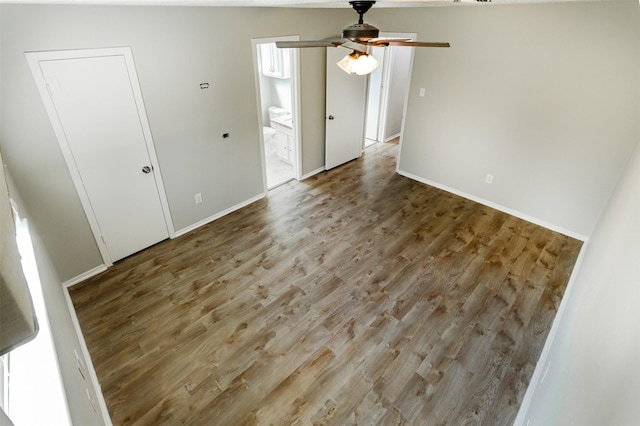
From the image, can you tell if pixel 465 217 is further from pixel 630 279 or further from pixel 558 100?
pixel 630 279

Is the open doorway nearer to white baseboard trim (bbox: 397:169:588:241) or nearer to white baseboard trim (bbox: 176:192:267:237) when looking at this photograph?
white baseboard trim (bbox: 397:169:588:241)

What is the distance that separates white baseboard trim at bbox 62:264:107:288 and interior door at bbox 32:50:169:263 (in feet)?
0.34

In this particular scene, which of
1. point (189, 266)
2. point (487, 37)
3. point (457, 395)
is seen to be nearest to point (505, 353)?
point (457, 395)

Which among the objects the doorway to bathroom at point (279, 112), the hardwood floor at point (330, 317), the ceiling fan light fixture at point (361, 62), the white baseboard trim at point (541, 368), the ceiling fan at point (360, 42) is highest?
the ceiling fan at point (360, 42)

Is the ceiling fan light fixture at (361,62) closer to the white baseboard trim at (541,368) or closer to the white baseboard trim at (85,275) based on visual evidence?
the white baseboard trim at (541,368)

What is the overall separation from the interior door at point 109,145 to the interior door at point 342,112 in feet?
8.79

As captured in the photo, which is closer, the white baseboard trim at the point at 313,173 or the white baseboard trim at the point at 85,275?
the white baseboard trim at the point at 85,275

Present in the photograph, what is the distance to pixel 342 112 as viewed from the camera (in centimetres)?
543

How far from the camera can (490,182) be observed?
4.63 meters

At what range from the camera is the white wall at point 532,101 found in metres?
3.40

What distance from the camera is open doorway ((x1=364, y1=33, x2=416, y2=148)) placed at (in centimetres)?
627

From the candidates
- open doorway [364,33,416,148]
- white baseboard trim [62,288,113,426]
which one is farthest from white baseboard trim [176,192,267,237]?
open doorway [364,33,416,148]

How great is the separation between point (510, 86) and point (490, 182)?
1231mm

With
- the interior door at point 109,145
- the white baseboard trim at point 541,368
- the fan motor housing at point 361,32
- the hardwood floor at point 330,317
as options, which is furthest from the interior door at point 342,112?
the white baseboard trim at point 541,368
